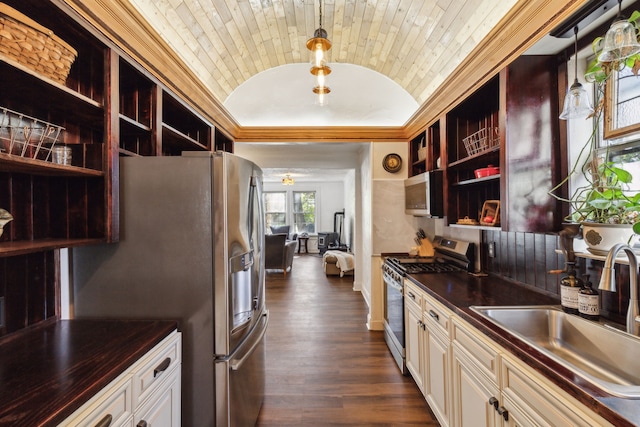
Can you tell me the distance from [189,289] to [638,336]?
1947 millimetres

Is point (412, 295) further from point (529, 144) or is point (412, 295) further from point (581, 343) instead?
point (529, 144)

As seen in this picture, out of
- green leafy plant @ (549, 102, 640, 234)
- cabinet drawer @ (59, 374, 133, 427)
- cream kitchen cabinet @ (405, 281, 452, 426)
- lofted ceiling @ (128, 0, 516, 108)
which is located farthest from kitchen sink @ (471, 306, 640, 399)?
lofted ceiling @ (128, 0, 516, 108)

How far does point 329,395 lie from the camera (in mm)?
2246

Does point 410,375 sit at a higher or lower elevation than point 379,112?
lower

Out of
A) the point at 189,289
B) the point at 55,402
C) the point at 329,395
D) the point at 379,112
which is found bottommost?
the point at 329,395

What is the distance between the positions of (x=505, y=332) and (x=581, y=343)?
0.43 meters

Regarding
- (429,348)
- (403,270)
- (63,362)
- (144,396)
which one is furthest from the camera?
(403,270)

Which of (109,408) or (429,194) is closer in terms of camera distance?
(109,408)

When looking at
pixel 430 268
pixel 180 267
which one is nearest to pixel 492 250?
pixel 430 268

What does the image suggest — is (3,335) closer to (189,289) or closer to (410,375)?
(189,289)

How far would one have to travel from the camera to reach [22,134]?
1222mm

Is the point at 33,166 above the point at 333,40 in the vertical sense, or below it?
below

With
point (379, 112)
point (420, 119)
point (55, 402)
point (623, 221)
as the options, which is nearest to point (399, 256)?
point (420, 119)

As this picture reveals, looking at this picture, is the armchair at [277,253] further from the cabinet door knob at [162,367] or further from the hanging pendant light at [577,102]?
the hanging pendant light at [577,102]
